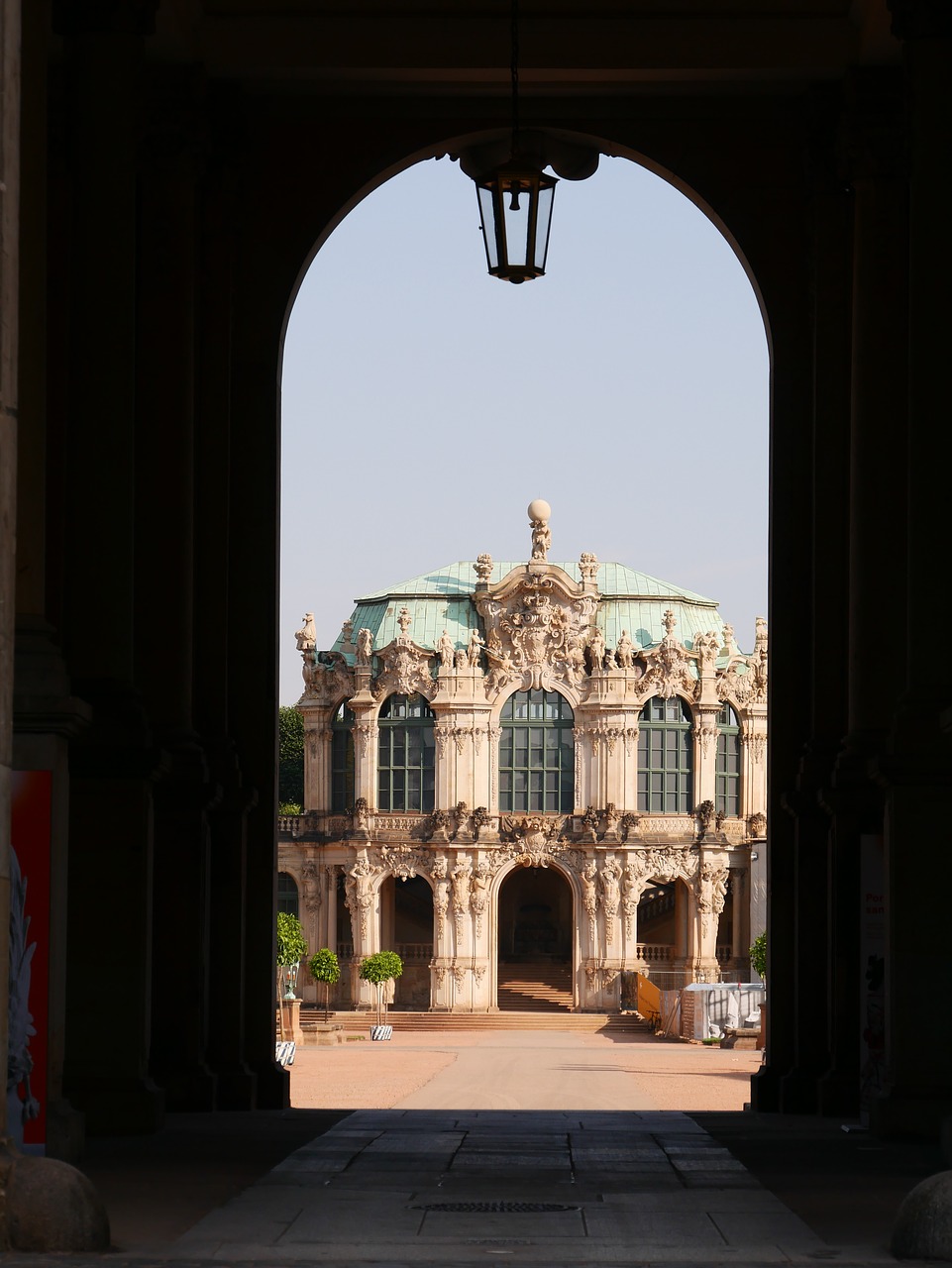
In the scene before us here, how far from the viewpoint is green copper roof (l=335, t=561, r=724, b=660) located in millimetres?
98812

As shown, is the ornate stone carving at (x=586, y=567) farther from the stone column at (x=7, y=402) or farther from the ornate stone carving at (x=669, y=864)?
the stone column at (x=7, y=402)

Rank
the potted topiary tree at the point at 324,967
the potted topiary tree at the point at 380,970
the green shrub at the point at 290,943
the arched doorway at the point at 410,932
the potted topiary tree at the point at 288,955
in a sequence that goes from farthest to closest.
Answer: the arched doorway at the point at 410,932, the potted topiary tree at the point at 380,970, the potted topiary tree at the point at 324,967, the green shrub at the point at 290,943, the potted topiary tree at the point at 288,955

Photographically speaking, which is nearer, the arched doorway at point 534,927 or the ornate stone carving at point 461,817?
the ornate stone carving at point 461,817

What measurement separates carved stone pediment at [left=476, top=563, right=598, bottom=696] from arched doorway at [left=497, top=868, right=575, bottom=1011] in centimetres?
999

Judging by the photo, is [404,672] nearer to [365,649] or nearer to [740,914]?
[365,649]

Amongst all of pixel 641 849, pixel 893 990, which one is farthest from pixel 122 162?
pixel 641 849

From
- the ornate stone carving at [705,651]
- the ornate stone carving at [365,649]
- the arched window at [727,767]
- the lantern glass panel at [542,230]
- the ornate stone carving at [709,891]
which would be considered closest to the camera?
the lantern glass panel at [542,230]

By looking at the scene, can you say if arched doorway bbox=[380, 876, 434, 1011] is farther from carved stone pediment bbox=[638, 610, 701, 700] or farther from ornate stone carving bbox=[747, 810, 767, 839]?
ornate stone carving bbox=[747, 810, 767, 839]

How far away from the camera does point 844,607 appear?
23.8 m

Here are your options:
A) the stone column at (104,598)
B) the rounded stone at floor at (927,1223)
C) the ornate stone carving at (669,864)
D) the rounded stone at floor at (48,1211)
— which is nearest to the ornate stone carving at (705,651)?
the ornate stone carving at (669,864)

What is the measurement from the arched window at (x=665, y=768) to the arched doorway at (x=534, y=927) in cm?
659

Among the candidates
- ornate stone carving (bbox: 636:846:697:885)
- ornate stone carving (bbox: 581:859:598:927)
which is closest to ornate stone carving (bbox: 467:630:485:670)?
ornate stone carving (bbox: 581:859:598:927)

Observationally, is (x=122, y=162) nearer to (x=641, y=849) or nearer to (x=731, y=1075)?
(x=731, y=1075)

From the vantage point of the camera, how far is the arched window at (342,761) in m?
96.5
